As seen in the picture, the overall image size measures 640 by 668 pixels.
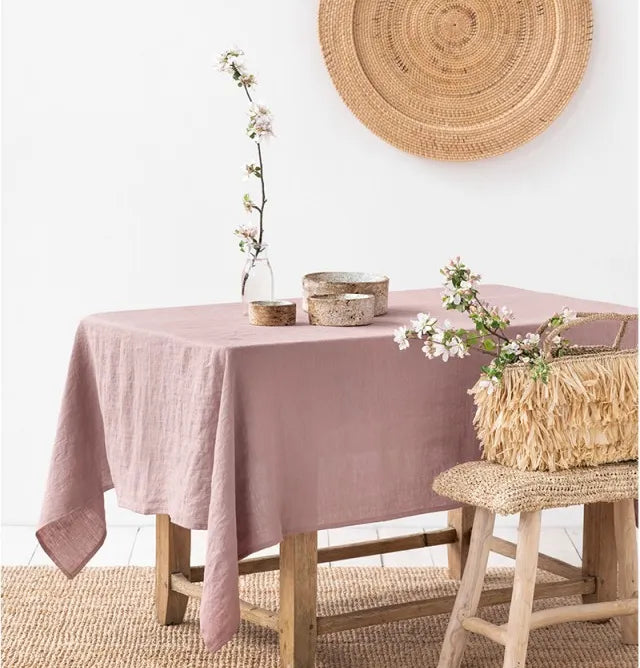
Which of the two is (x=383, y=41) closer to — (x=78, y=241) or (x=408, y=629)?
(x=78, y=241)

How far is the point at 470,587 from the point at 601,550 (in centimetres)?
56

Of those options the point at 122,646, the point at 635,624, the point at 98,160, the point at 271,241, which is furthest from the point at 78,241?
the point at 635,624

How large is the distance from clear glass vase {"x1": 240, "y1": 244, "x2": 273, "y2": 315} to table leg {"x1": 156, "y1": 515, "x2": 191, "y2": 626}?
54 centimetres

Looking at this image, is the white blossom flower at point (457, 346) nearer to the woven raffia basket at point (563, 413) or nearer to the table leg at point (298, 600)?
the woven raffia basket at point (563, 413)

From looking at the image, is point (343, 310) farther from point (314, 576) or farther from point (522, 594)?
point (522, 594)

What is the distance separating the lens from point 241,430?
2135 mm

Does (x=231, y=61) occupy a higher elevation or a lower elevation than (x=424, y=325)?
higher

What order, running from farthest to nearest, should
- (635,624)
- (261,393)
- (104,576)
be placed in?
(104,576), (635,624), (261,393)

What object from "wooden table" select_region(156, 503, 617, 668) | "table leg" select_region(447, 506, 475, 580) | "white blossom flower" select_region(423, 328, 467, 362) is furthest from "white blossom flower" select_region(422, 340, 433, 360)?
"table leg" select_region(447, 506, 475, 580)

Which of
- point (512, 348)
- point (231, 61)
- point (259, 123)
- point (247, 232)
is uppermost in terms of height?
point (231, 61)

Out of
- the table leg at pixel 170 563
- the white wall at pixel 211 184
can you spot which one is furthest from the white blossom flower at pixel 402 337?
the white wall at pixel 211 184

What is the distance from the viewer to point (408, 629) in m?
2.79

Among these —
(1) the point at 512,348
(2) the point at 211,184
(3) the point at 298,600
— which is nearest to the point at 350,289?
(1) the point at 512,348

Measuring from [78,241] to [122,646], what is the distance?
1.40m
